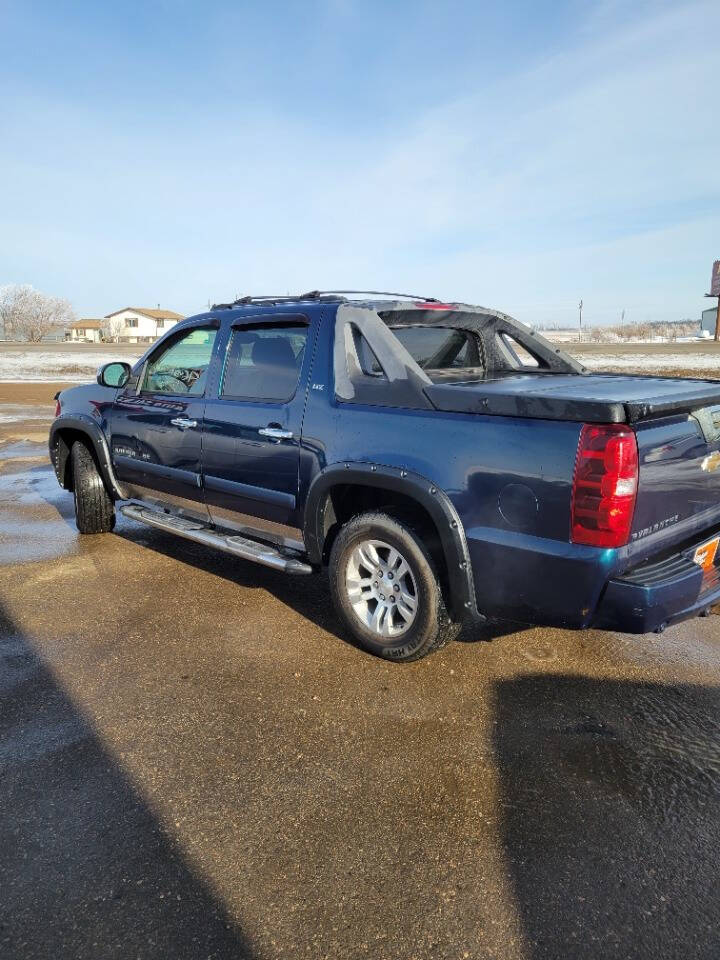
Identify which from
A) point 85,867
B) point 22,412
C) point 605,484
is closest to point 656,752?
point 605,484

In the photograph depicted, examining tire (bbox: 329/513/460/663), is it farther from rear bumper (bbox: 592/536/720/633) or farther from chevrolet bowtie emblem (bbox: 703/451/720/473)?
chevrolet bowtie emblem (bbox: 703/451/720/473)

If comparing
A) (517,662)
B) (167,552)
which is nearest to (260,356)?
(167,552)

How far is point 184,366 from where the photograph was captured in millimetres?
5141

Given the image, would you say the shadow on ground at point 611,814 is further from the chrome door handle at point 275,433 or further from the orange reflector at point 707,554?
the chrome door handle at point 275,433

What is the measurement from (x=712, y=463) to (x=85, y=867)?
117 inches

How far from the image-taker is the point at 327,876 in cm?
215

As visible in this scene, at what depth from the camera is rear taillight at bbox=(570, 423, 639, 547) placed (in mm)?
2621

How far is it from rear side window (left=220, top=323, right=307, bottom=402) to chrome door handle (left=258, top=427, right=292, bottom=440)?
0.62ft

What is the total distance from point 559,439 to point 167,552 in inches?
147

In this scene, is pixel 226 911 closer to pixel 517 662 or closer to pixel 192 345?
pixel 517 662

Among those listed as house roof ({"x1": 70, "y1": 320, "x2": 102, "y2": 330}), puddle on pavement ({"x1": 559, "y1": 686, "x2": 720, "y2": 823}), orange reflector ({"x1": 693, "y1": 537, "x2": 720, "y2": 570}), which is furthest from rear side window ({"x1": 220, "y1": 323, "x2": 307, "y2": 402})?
house roof ({"x1": 70, "y1": 320, "x2": 102, "y2": 330})

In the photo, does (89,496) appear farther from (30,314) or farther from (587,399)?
(30,314)

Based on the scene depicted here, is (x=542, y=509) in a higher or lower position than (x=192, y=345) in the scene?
lower

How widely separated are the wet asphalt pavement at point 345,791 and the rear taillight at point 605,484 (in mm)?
924
